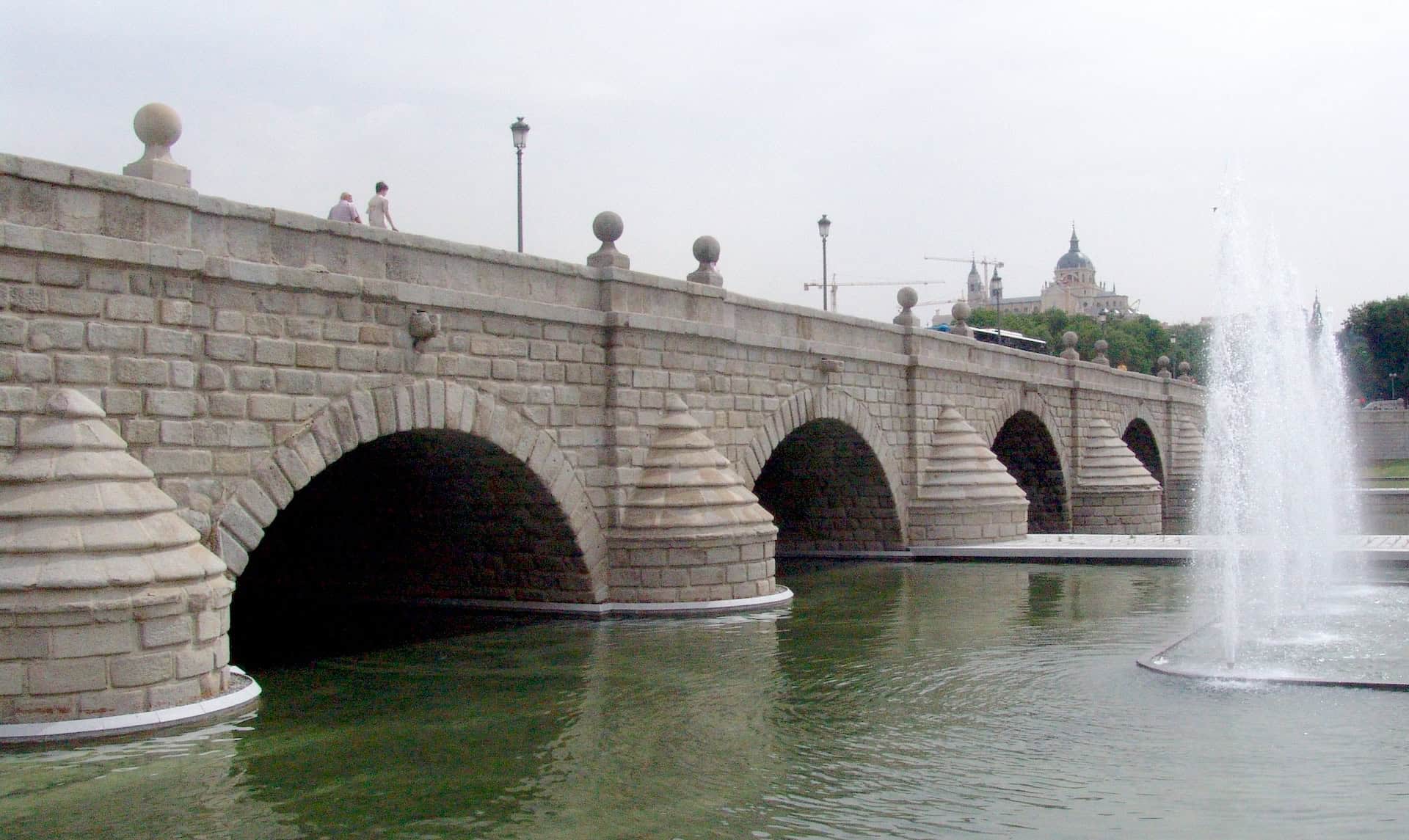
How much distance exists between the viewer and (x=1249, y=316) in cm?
1695

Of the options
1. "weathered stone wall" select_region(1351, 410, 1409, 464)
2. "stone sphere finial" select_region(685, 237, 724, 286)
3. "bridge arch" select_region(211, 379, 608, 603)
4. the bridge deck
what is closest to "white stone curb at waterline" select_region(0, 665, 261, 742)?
"bridge arch" select_region(211, 379, 608, 603)

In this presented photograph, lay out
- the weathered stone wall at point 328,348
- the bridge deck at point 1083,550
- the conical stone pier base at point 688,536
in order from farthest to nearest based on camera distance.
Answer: the bridge deck at point 1083,550 → the conical stone pier base at point 688,536 → the weathered stone wall at point 328,348

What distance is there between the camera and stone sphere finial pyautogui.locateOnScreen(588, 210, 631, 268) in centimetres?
1619

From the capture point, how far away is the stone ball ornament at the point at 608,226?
16234 mm

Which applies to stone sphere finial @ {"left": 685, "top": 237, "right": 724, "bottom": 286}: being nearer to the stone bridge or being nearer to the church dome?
the stone bridge

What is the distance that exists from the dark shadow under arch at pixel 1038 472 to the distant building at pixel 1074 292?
125 meters

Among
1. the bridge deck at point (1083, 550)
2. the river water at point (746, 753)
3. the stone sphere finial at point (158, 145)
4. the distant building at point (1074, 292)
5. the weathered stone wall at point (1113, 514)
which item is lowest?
the river water at point (746, 753)

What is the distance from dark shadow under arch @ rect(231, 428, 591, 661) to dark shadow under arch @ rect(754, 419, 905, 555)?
801 cm

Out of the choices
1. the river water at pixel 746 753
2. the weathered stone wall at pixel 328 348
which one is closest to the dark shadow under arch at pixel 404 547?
the weathered stone wall at pixel 328 348

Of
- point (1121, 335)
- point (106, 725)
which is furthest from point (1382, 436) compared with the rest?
point (106, 725)

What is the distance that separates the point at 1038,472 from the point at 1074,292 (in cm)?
13327

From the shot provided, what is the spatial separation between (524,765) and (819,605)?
349 inches

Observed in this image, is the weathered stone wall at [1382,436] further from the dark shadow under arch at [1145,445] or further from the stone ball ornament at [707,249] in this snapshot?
the stone ball ornament at [707,249]

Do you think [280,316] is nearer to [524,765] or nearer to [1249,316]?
[524,765]
